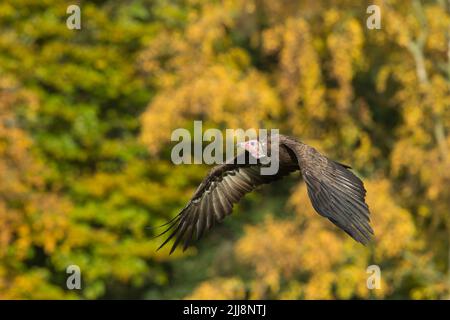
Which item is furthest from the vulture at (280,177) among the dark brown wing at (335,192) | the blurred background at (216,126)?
the blurred background at (216,126)

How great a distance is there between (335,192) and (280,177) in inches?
79.9

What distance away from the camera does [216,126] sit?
66.1 ft

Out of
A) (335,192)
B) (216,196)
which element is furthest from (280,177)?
(335,192)

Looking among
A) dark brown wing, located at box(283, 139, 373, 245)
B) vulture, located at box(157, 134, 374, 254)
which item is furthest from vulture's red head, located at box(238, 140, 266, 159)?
dark brown wing, located at box(283, 139, 373, 245)

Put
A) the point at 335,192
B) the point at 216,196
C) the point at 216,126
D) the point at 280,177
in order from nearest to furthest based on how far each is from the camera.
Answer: the point at 335,192, the point at 280,177, the point at 216,196, the point at 216,126

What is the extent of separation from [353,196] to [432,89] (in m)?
8.64

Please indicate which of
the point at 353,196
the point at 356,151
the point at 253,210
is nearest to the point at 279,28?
the point at 356,151

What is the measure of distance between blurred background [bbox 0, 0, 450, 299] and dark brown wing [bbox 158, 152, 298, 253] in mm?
5505

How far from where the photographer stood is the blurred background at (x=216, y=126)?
1833 centimetres

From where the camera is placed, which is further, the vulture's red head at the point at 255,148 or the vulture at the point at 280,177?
the vulture's red head at the point at 255,148

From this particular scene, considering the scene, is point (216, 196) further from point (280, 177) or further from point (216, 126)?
point (216, 126)

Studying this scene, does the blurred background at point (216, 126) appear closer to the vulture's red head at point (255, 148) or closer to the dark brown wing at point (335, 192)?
the vulture's red head at point (255, 148)

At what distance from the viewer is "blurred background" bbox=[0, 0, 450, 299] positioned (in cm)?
1833
